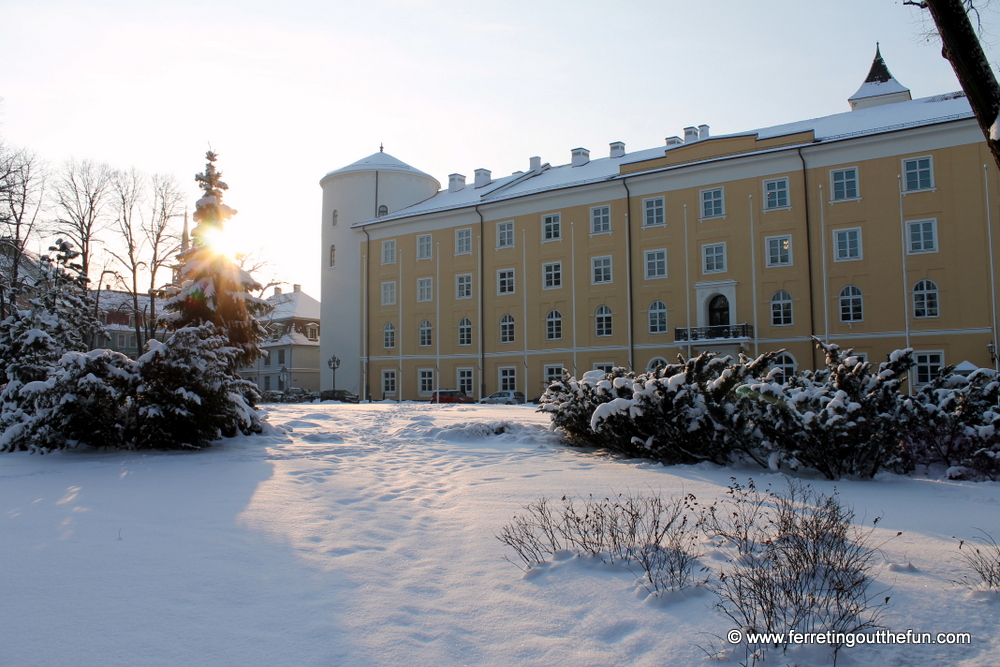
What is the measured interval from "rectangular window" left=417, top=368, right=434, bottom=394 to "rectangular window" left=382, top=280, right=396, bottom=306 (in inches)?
215

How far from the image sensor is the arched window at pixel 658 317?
3872 centimetres

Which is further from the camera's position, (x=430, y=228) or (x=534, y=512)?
(x=430, y=228)

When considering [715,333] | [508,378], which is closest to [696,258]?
[715,333]

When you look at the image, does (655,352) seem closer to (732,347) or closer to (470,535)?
(732,347)

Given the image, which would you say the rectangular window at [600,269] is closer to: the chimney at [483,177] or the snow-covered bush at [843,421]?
the chimney at [483,177]

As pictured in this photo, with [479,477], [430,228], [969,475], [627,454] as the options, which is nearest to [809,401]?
[969,475]

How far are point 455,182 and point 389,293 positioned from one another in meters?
10.2

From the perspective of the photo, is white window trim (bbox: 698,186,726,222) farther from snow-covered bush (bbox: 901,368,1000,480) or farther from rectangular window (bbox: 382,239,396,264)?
snow-covered bush (bbox: 901,368,1000,480)

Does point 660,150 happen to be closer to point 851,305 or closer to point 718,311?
point 718,311

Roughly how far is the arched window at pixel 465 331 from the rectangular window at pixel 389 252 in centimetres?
742

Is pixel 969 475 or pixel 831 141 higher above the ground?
pixel 831 141

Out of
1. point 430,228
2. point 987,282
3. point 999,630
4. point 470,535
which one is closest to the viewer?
point 999,630

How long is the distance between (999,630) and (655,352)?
3515 cm

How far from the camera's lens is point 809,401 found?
9828mm
